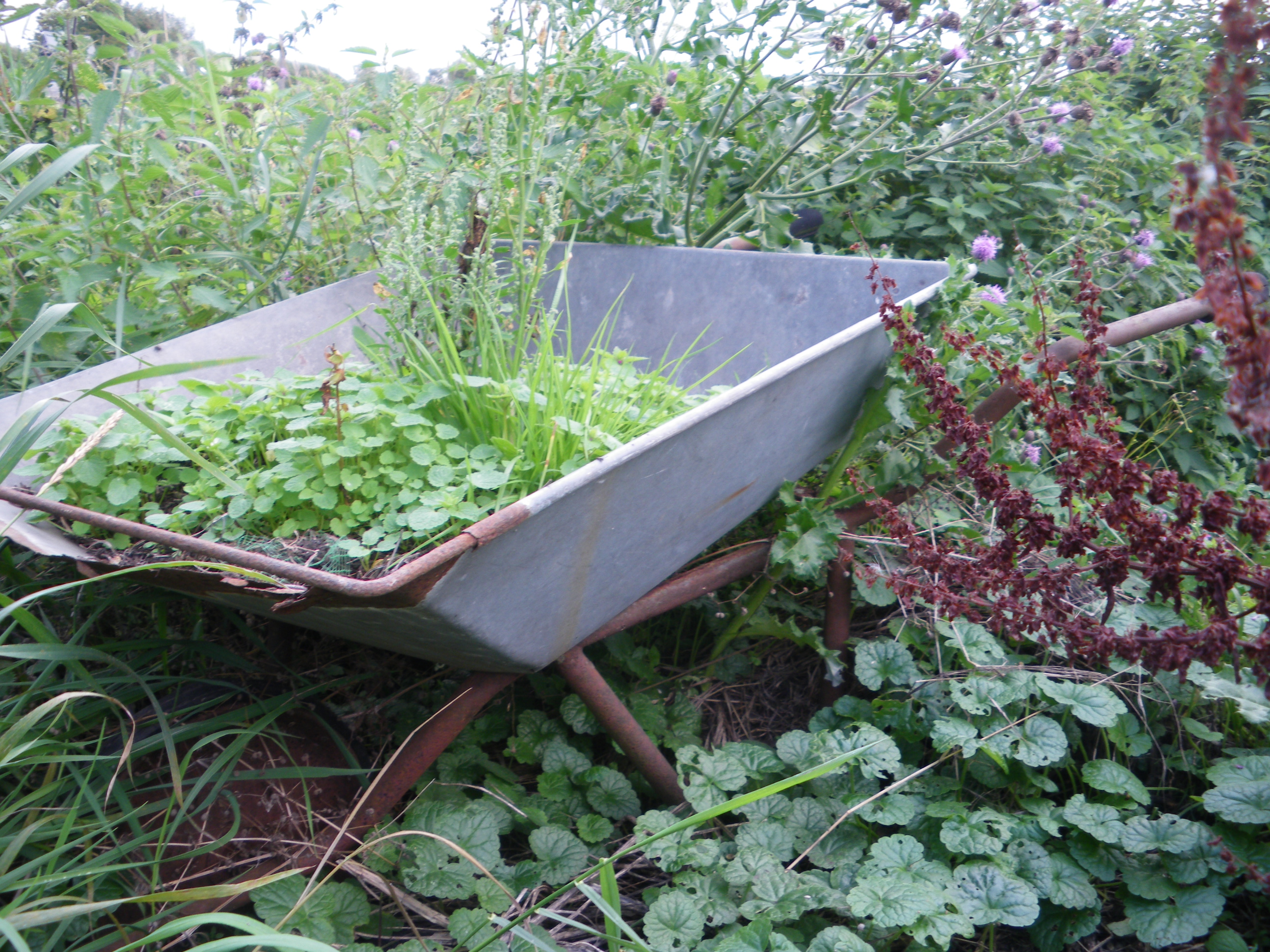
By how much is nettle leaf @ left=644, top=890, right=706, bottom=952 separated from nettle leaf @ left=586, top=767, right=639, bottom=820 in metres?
0.25

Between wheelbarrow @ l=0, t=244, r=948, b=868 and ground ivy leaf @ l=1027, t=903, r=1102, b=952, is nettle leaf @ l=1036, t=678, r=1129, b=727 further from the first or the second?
wheelbarrow @ l=0, t=244, r=948, b=868

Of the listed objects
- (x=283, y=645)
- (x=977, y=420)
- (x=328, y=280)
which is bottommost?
(x=977, y=420)

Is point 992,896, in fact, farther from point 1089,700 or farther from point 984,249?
point 984,249

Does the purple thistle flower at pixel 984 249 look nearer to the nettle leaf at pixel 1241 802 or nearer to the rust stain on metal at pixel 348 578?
the nettle leaf at pixel 1241 802

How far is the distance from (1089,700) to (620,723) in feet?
2.51

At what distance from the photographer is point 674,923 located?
3.41ft

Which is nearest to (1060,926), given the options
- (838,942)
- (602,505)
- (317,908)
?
(838,942)

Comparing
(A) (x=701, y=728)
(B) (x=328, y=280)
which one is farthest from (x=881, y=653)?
(B) (x=328, y=280)

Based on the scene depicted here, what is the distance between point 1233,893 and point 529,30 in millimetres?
1724

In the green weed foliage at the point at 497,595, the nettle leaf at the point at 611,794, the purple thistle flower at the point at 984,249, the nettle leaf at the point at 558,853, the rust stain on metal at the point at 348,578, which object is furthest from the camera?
the purple thistle flower at the point at 984,249

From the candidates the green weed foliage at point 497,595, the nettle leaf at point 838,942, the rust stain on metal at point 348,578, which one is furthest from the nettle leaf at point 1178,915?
the rust stain on metal at point 348,578

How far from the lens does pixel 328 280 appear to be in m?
1.99

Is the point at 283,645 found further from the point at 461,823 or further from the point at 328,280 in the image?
the point at 328,280

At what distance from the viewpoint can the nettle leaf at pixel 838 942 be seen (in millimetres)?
954
